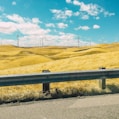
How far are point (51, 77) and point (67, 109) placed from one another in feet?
8.27

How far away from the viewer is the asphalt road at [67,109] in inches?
293

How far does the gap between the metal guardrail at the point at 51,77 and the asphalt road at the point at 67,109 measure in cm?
110

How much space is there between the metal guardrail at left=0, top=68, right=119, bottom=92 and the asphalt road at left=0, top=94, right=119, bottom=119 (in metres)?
1.10

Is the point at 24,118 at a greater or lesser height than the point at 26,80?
lesser

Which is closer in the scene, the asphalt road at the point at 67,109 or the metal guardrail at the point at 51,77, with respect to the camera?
the asphalt road at the point at 67,109

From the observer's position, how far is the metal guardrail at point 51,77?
9820 mm

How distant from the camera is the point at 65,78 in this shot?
10758 millimetres

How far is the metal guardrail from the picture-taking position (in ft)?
32.2

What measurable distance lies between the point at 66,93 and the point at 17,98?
1689mm

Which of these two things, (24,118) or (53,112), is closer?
(24,118)

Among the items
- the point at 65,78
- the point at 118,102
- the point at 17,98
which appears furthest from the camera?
the point at 65,78

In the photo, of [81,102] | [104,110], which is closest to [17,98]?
[81,102]

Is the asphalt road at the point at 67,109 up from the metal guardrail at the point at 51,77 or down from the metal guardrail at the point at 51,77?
down

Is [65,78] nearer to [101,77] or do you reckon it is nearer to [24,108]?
[101,77]
